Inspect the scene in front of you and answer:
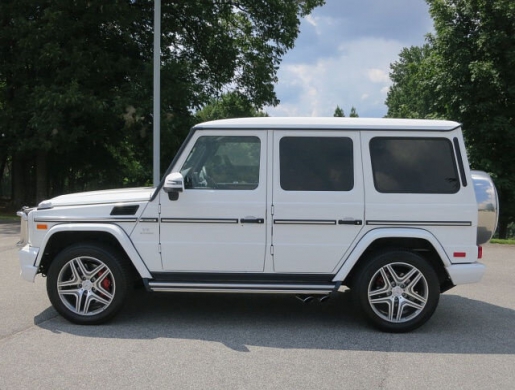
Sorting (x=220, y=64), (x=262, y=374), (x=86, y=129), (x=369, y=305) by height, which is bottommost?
(x=262, y=374)

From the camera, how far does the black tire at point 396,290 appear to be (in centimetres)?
539

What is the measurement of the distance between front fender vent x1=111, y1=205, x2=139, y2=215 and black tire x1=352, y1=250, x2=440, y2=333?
2298mm

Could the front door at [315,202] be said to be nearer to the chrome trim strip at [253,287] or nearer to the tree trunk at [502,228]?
the chrome trim strip at [253,287]

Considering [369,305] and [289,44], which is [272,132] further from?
[289,44]

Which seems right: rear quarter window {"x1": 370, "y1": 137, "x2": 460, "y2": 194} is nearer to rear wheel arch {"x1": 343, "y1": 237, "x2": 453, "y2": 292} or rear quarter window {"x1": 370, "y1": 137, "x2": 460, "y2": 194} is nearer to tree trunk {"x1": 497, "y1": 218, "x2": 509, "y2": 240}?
rear wheel arch {"x1": 343, "y1": 237, "x2": 453, "y2": 292}

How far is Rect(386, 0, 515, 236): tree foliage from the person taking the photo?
19.7 meters

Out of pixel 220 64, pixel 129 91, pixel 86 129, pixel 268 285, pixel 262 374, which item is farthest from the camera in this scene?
pixel 220 64

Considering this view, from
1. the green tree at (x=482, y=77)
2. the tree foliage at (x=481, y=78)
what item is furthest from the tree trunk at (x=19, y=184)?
the green tree at (x=482, y=77)

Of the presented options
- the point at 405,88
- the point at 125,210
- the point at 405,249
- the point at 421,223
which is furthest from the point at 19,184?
the point at 405,88

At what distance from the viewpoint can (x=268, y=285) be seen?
5355mm

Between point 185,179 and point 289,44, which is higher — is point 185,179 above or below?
below

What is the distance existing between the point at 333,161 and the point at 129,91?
15502 millimetres

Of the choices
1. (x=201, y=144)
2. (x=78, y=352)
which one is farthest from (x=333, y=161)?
(x=78, y=352)

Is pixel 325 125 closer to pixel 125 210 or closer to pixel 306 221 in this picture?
pixel 306 221
